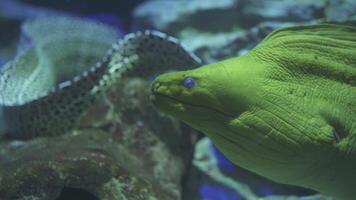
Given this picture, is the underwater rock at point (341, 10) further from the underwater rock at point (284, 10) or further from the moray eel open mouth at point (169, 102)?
the moray eel open mouth at point (169, 102)

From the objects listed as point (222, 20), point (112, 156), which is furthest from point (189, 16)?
point (112, 156)

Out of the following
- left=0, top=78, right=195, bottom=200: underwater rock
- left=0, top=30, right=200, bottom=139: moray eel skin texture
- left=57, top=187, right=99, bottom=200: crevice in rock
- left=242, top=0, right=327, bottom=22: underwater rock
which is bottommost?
left=57, top=187, right=99, bottom=200: crevice in rock

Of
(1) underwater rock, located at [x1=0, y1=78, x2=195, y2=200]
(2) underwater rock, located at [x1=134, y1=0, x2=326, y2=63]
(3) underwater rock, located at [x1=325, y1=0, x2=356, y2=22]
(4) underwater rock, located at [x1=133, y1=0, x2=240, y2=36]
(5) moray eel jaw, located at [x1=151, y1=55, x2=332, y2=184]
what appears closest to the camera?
(5) moray eel jaw, located at [x1=151, y1=55, x2=332, y2=184]

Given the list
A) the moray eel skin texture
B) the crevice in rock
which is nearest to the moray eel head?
the crevice in rock

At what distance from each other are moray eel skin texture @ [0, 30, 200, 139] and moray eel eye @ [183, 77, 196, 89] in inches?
59.5

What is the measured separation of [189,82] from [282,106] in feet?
1.57

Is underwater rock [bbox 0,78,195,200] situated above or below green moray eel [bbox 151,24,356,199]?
below

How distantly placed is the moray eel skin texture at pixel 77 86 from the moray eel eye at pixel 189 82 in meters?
1.51

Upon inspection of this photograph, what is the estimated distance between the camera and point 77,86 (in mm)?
3484

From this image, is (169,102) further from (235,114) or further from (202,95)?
(235,114)

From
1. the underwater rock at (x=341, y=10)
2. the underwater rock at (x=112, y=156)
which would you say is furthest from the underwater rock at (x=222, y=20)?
the underwater rock at (x=112, y=156)

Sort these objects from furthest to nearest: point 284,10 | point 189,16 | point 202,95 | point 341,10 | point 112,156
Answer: point 189,16 → point 284,10 → point 341,10 → point 112,156 → point 202,95

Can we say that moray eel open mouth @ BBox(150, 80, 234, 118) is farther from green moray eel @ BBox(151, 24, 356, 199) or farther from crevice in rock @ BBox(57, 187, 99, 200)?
crevice in rock @ BBox(57, 187, 99, 200)

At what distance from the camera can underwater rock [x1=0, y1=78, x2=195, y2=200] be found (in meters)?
2.45
